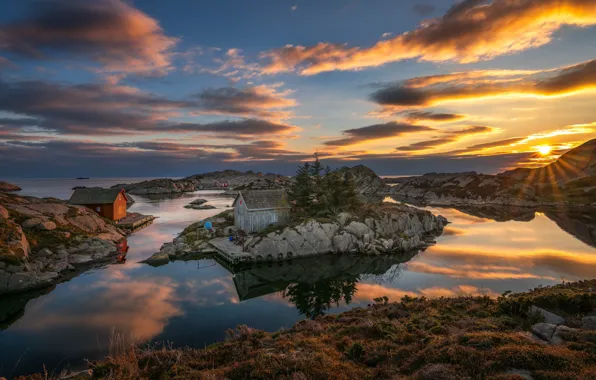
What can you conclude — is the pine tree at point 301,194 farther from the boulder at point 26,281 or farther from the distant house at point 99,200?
the distant house at point 99,200

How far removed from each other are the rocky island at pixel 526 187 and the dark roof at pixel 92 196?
383 feet

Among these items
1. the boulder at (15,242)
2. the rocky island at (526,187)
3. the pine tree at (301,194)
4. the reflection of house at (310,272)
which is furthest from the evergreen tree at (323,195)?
the rocky island at (526,187)

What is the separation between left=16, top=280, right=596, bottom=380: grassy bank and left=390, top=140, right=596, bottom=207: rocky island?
385 ft

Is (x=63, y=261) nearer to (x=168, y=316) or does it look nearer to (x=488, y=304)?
(x=168, y=316)

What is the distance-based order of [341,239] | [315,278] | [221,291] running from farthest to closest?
1. [341,239]
2. [315,278]
3. [221,291]

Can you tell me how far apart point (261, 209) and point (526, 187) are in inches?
5023

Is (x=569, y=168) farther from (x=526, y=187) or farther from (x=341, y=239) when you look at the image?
(x=341, y=239)

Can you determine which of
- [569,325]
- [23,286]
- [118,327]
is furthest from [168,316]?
[569,325]

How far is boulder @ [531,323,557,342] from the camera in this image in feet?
37.4

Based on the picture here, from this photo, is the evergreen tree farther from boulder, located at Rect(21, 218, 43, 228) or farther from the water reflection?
boulder, located at Rect(21, 218, 43, 228)

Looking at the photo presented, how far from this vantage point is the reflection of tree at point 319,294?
27141 mm

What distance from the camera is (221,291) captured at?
3044cm

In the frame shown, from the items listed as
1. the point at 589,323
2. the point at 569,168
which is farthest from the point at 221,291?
the point at 569,168

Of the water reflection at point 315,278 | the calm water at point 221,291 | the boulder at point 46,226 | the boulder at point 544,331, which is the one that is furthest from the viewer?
the boulder at point 46,226
